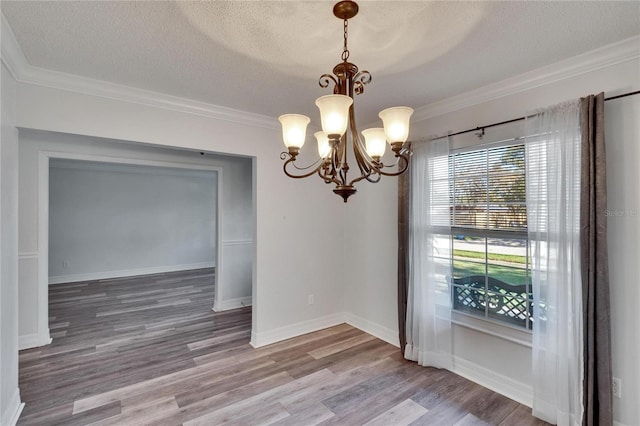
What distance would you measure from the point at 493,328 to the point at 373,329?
1441 mm

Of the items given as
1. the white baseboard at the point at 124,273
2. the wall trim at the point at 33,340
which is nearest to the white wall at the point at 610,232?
the wall trim at the point at 33,340

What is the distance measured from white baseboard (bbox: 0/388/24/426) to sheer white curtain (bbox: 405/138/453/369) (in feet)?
10.4

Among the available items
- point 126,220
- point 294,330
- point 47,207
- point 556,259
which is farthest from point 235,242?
point 556,259

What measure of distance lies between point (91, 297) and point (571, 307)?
6613 mm

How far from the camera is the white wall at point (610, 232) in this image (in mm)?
1879

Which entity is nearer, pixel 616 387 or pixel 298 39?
pixel 298 39

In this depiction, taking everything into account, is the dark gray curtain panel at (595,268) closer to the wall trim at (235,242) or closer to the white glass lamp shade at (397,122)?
the white glass lamp shade at (397,122)

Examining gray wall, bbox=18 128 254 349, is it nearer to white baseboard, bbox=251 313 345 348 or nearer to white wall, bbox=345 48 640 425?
white baseboard, bbox=251 313 345 348

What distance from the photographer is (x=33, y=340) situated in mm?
3326

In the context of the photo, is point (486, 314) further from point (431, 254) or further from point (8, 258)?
point (8, 258)

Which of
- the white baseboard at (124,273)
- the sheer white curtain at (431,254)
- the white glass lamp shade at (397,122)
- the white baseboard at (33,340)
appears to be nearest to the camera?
the white glass lamp shade at (397,122)

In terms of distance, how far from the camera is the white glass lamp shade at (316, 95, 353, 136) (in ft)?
4.43

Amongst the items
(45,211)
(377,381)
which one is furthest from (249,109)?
(377,381)

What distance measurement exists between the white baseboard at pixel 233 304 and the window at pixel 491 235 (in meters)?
3.22
